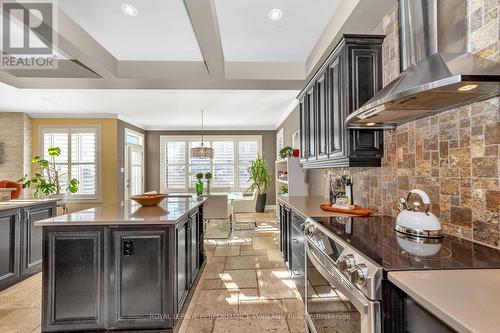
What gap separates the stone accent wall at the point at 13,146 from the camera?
5793 millimetres

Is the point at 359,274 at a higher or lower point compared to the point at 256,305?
higher

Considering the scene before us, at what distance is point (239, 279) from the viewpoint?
2959 millimetres

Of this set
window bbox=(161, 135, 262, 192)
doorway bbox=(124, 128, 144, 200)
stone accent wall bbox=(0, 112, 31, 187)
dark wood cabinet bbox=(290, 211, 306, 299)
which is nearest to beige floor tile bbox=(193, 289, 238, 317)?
dark wood cabinet bbox=(290, 211, 306, 299)

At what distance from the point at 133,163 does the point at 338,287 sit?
23.4 ft

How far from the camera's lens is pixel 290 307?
2.37 metres

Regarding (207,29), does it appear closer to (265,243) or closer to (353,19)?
(353,19)

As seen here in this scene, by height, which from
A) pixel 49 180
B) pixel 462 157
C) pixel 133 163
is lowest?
pixel 49 180

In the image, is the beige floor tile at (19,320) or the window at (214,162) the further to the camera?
the window at (214,162)

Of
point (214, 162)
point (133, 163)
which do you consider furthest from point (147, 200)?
point (214, 162)

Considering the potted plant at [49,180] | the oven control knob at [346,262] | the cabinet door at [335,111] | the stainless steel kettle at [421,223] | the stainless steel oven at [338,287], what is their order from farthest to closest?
the potted plant at [49,180] → the cabinet door at [335,111] → the stainless steel kettle at [421,223] → the oven control knob at [346,262] → the stainless steel oven at [338,287]

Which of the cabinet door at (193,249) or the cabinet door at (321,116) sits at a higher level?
the cabinet door at (321,116)

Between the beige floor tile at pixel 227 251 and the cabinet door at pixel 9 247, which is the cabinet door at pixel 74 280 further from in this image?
the beige floor tile at pixel 227 251

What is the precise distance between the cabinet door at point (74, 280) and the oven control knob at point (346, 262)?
5.79 ft

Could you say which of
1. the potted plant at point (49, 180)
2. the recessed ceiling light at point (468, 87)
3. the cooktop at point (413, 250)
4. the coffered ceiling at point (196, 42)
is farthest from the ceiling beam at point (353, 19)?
the potted plant at point (49, 180)
